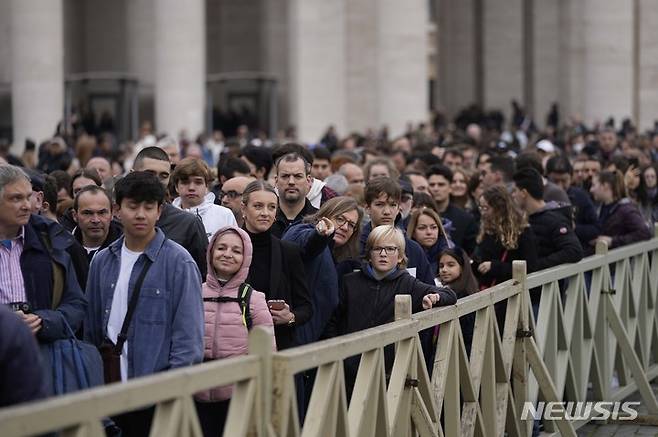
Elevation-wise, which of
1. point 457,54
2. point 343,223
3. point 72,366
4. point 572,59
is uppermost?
point 457,54

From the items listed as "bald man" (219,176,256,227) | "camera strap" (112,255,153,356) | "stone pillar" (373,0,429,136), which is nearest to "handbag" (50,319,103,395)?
"camera strap" (112,255,153,356)

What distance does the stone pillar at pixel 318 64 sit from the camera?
135 feet

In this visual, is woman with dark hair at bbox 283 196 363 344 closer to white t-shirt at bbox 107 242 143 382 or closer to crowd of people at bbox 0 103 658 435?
crowd of people at bbox 0 103 658 435

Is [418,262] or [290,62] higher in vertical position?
[290,62]

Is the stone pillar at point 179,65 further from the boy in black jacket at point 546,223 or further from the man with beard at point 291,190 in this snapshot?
the man with beard at point 291,190

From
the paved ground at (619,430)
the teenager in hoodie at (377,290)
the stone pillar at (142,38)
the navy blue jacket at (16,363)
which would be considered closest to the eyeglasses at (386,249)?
the teenager in hoodie at (377,290)

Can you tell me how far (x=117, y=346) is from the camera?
800 centimetres

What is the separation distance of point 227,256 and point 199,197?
201 centimetres

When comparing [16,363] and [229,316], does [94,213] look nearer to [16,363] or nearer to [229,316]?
[229,316]

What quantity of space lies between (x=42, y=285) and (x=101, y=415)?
2611 millimetres

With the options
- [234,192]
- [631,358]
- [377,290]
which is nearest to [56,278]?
[377,290]

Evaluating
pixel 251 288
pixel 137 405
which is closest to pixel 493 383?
pixel 251 288

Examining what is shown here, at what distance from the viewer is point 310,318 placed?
9.27 m

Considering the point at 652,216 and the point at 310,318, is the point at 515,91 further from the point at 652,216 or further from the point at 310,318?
the point at 310,318
